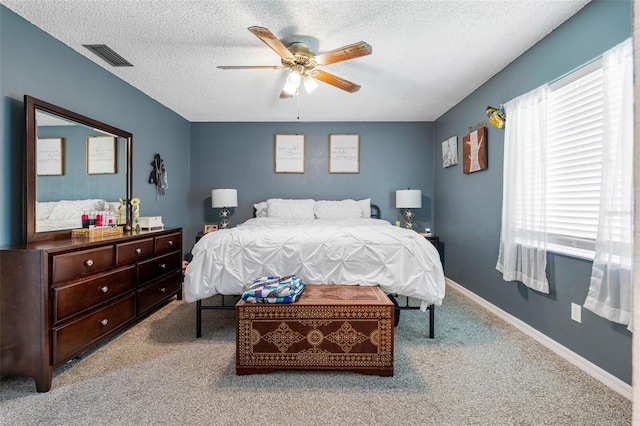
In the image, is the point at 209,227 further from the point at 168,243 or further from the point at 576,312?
the point at 576,312

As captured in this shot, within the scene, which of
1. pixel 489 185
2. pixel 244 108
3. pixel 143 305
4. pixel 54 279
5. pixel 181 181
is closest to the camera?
pixel 54 279

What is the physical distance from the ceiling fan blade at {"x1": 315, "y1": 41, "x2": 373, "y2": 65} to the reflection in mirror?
7.11 ft

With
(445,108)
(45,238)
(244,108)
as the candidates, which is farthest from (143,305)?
(445,108)

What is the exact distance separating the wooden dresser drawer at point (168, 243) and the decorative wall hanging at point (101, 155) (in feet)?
2.79

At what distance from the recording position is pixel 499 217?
2891mm

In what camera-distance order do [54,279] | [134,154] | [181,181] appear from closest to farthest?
[54,279] < [134,154] < [181,181]

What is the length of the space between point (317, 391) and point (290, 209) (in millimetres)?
2798

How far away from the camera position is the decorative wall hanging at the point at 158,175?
3.70 meters

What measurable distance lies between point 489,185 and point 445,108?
59.8 inches

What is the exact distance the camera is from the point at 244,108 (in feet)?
13.2

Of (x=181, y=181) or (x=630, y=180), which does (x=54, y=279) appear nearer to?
(x=181, y=181)

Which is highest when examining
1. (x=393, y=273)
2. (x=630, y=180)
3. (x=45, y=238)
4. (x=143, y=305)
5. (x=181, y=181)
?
(x=181, y=181)

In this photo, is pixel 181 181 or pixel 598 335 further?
pixel 181 181

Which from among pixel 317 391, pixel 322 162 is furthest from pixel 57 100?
pixel 322 162
